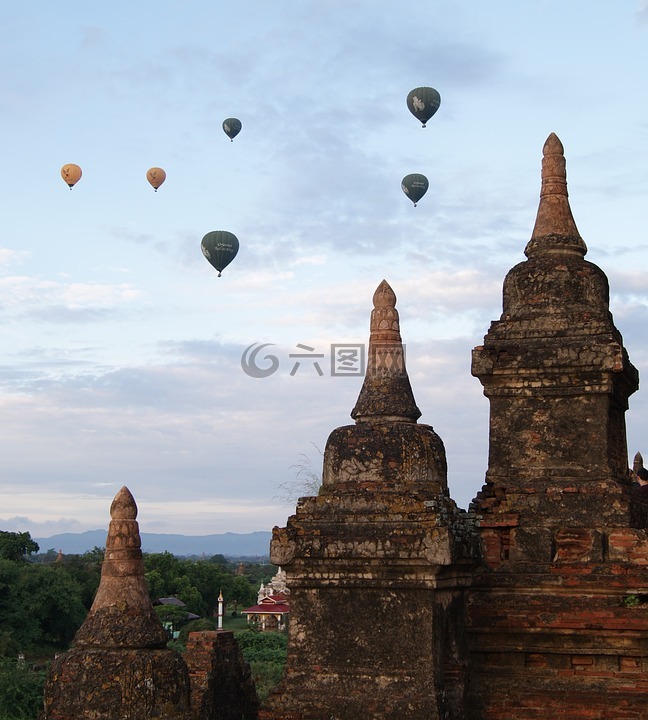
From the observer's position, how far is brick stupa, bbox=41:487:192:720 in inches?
368

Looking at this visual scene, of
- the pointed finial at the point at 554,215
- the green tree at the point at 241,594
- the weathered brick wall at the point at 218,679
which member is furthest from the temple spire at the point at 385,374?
Result: the green tree at the point at 241,594

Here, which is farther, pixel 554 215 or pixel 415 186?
pixel 415 186

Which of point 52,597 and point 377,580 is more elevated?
point 52,597

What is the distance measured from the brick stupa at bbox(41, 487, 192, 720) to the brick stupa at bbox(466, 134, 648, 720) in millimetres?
3268

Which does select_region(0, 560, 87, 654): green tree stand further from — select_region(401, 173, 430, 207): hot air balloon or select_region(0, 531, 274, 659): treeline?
select_region(401, 173, 430, 207): hot air balloon

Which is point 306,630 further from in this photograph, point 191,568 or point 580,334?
point 191,568

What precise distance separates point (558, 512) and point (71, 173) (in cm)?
5005

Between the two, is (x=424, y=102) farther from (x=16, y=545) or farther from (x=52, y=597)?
(x=16, y=545)

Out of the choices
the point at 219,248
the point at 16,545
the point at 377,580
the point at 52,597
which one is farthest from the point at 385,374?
the point at 16,545

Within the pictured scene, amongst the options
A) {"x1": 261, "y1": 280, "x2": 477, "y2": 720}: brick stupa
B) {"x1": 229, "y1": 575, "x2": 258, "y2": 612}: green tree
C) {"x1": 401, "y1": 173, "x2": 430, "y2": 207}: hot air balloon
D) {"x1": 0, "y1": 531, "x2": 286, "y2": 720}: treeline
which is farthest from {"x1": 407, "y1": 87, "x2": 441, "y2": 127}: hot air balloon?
{"x1": 261, "y1": 280, "x2": 477, "y2": 720}: brick stupa

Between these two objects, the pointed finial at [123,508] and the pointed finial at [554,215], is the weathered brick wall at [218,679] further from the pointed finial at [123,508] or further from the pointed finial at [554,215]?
the pointed finial at [554,215]

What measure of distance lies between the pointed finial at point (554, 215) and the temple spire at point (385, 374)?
2460 mm

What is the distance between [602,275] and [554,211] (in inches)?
40.7

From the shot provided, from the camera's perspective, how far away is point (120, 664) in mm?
9398
